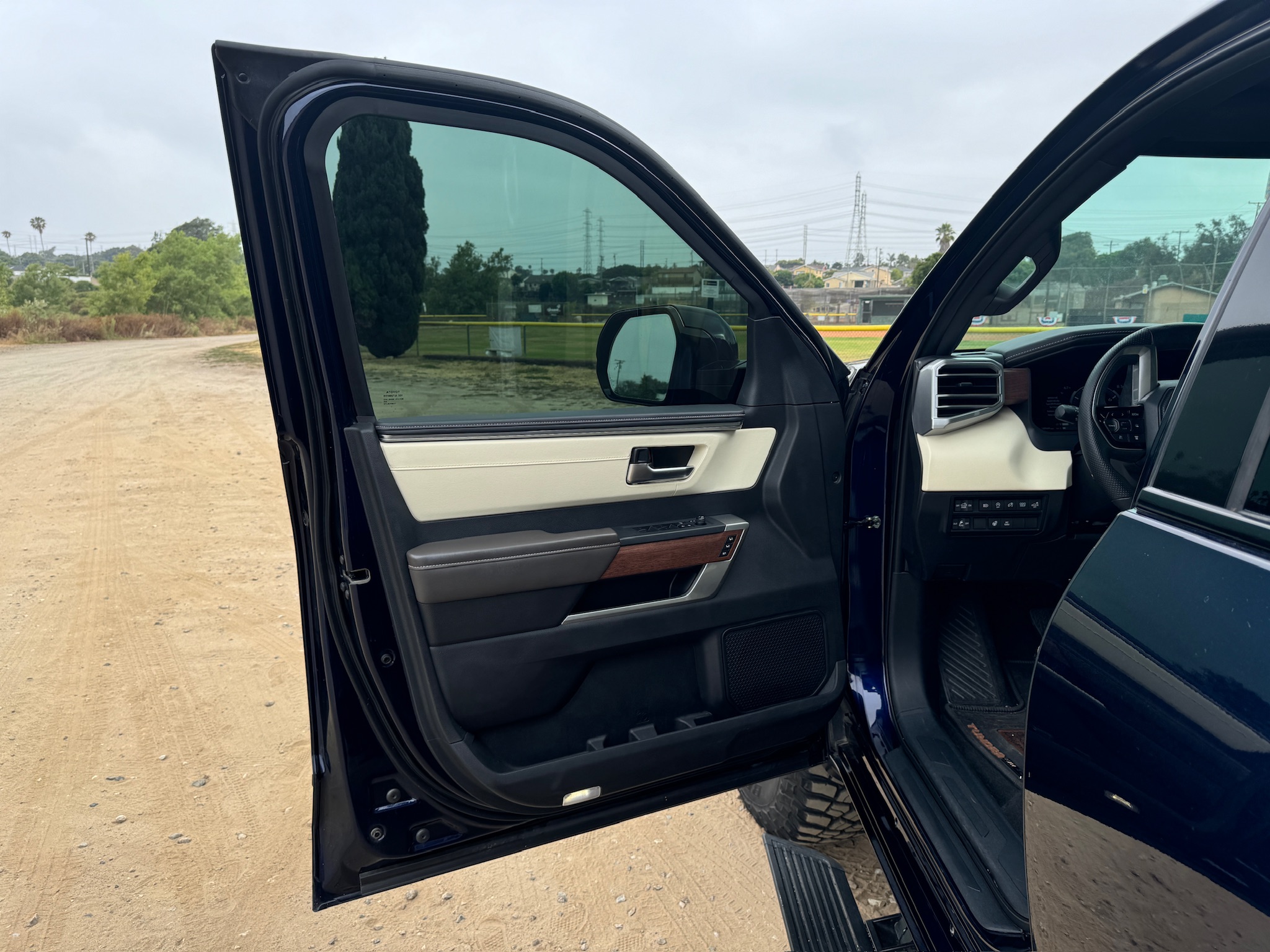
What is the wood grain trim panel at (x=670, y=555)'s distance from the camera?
1881 mm

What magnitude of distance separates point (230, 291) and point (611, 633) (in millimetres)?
60404

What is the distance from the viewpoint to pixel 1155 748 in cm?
101

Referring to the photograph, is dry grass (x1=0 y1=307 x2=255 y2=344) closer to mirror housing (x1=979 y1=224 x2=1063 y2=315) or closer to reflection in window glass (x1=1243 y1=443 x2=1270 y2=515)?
mirror housing (x1=979 y1=224 x2=1063 y2=315)

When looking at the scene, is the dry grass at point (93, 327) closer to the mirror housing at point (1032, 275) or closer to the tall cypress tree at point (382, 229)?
the tall cypress tree at point (382, 229)

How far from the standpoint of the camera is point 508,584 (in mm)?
1765

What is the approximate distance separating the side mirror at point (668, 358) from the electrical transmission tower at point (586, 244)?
0.46 feet

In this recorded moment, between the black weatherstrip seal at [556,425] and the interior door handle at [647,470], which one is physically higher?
the black weatherstrip seal at [556,425]

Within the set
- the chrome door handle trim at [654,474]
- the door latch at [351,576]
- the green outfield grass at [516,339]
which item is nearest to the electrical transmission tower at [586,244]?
the green outfield grass at [516,339]

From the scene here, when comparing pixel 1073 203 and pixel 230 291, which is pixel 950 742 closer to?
pixel 1073 203

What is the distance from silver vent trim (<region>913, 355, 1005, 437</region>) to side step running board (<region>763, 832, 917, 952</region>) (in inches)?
46.7

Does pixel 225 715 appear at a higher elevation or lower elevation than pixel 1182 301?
lower

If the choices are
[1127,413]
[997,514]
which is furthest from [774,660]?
[1127,413]

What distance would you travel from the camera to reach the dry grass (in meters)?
31.3

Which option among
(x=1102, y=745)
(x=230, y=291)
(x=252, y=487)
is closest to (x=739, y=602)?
(x=1102, y=745)
